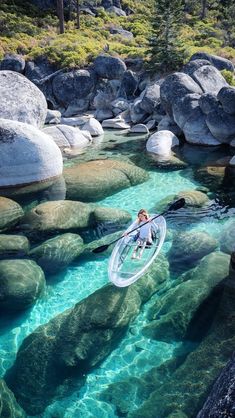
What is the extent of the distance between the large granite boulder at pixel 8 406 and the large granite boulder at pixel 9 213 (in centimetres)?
621

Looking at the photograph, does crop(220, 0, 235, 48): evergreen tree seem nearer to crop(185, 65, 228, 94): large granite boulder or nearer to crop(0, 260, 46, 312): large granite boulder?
crop(185, 65, 228, 94): large granite boulder

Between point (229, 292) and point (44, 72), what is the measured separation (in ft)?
100

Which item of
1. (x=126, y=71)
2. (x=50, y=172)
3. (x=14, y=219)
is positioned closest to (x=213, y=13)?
(x=126, y=71)

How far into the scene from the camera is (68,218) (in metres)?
11.9

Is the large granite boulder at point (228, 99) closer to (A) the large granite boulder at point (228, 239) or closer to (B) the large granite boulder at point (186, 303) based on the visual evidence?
(A) the large granite boulder at point (228, 239)

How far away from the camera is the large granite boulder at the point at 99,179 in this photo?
14.6 m

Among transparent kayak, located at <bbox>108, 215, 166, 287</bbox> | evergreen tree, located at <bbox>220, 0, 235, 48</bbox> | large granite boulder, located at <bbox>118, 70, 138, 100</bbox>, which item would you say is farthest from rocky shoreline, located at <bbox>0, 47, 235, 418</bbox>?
evergreen tree, located at <bbox>220, 0, 235, 48</bbox>

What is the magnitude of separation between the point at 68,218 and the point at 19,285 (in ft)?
11.9

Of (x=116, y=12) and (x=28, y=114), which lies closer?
(x=28, y=114)

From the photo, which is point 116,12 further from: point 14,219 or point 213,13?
point 14,219

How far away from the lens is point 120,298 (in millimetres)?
8414

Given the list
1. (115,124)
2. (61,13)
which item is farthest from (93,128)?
(61,13)

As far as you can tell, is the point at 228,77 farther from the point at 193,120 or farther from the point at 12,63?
the point at 12,63

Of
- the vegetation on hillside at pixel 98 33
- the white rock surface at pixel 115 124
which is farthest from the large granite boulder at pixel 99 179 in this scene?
the vegetation on hillside at pixel 98 33
